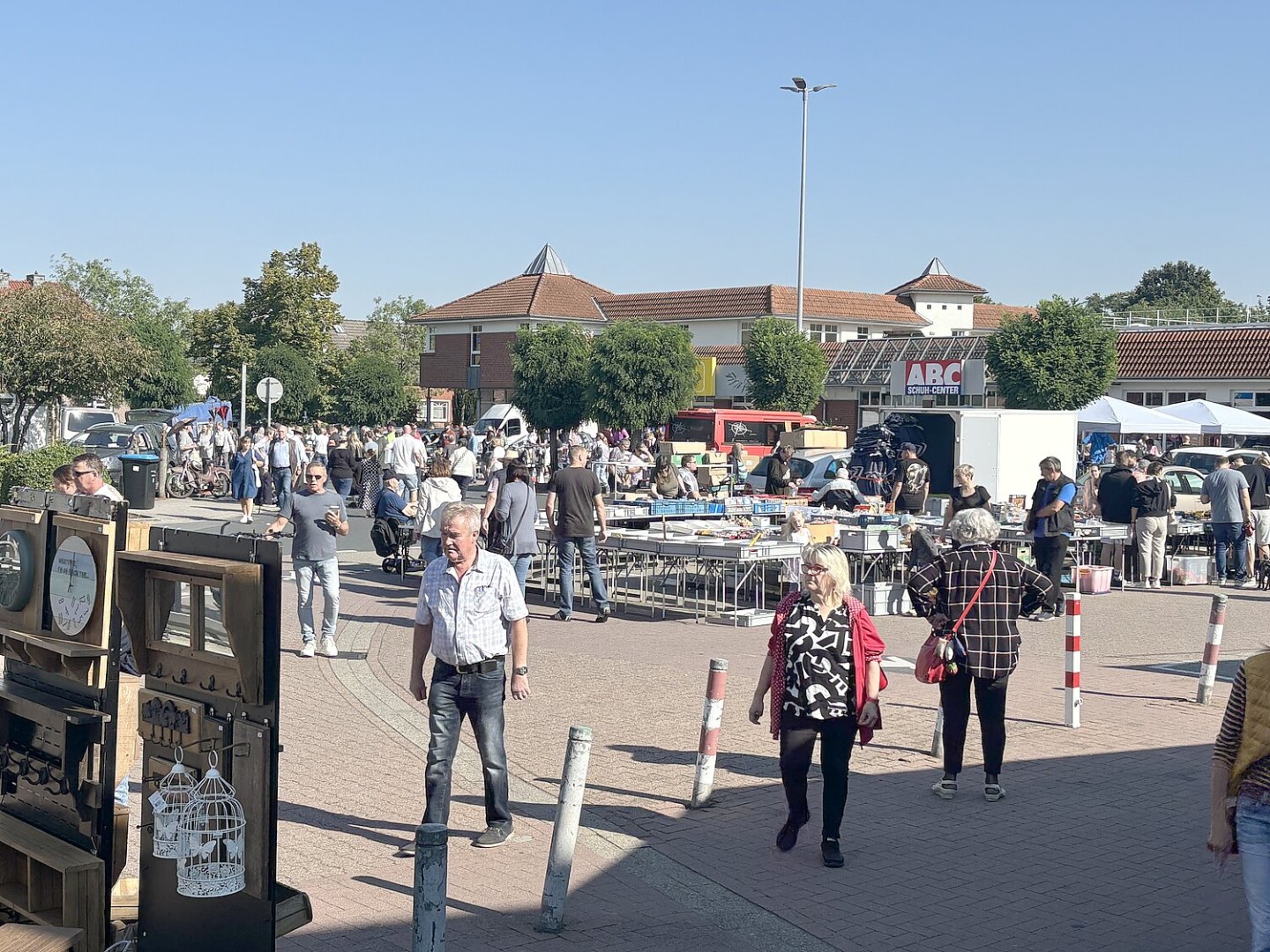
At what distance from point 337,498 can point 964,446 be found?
14159 millimetres

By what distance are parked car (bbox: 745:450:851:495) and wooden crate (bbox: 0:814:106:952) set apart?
879 inches

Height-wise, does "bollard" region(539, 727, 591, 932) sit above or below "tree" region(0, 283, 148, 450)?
below

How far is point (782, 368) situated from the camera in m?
53.0

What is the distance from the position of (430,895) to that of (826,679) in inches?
109

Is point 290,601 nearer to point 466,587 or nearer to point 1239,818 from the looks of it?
point 466,587

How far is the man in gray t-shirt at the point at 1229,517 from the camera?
61.9 ft

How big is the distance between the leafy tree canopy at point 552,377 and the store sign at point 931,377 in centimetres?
1179

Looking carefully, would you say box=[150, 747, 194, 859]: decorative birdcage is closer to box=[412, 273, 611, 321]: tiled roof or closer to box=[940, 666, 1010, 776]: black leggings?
box=[940, 666, 1010, 776]: black leggings

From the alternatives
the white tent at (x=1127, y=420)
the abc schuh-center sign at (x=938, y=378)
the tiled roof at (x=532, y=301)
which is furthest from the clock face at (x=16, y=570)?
the tiled roof at (x=532, y=301)

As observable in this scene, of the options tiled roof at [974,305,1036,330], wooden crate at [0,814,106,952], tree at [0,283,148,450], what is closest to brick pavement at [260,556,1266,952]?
wooden crate at [0,814,106,952]

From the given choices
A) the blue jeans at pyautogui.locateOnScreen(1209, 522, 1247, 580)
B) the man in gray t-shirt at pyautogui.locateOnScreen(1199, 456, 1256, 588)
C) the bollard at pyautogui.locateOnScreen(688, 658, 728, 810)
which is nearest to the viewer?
the bollard at pyautogui.locateOnScreen(688, 658, 728, 810)

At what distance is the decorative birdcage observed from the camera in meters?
4.11

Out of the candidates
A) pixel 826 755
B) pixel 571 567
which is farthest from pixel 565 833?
pixel 571 567

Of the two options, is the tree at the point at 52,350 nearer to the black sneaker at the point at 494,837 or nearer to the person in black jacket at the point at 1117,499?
the person in black jacket at the point at 1117,499
